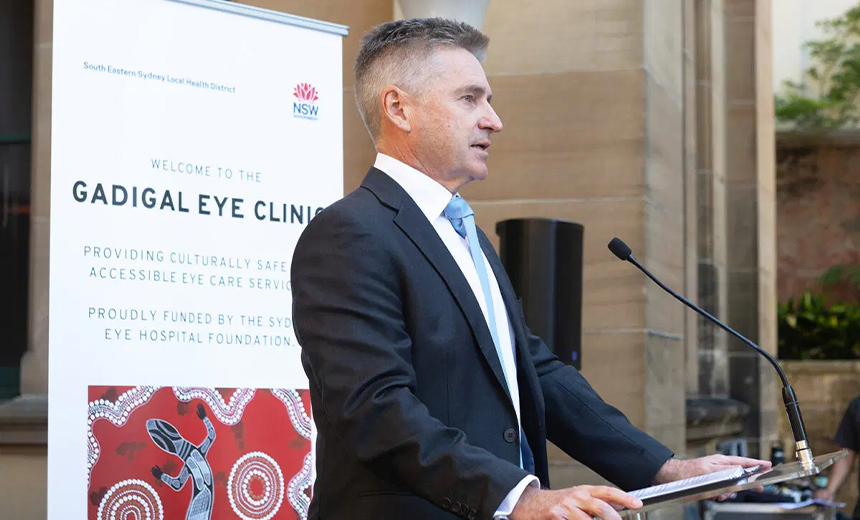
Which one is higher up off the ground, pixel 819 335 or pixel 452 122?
pixel 452 122

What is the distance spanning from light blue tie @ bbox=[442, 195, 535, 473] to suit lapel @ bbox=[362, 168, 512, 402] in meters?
0.05

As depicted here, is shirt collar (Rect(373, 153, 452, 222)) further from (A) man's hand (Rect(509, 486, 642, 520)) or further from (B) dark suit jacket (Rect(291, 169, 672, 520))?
(A) man's hand (Rect(509, 486, 642, 520))

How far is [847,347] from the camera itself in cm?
1358

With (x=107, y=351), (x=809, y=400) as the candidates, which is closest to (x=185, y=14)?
(x=107, y=351)

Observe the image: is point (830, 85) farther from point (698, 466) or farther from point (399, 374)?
point (399, 374)

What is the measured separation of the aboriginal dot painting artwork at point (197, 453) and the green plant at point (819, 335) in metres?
10.9

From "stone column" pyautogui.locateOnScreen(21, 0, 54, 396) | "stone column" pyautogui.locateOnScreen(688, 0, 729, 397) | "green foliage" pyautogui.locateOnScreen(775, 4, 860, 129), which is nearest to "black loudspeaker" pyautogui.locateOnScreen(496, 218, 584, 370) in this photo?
"stone column" pyautogui.locateOnScreen(21, 0, 54, 396)

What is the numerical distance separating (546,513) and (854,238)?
16.4 metres

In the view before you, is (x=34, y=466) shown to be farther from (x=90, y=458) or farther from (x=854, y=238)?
(x=854, y=238)

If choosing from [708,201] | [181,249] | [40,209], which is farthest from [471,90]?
[708,201]

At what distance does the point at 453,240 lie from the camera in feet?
7.41

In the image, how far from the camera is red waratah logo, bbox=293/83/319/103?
385 cm

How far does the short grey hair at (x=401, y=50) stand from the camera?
7.60 feet

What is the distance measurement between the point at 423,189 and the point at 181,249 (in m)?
1.43
